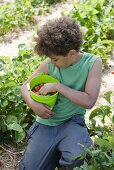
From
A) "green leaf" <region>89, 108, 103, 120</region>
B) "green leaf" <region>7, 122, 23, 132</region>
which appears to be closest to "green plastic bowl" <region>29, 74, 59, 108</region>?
"green leaf" <region>7, 122, 23, 132</region>

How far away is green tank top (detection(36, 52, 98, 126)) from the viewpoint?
2.79 metres

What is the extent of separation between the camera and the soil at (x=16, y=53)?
10.5ft

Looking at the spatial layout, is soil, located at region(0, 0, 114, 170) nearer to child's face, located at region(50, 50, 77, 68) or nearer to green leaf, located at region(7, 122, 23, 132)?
green leaf, located at region(7, 122, 23, 132)

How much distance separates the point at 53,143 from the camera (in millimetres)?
2836

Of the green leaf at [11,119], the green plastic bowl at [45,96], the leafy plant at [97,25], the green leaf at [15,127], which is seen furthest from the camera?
the leafy plant at [97,25]

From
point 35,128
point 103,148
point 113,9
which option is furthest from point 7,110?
point 113,9

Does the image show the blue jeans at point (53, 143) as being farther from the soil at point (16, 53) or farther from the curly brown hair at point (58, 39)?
the curly brown hair at point (58, 39)

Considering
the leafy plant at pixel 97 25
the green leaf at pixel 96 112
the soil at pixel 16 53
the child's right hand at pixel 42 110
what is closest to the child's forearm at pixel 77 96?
the child's right hand at pixel 42 110

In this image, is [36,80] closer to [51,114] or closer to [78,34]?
[51,114]

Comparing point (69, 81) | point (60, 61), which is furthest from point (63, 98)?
point (60, 61)

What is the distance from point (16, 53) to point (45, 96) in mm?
2086

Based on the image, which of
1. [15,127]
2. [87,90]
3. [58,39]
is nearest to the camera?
[58,39]

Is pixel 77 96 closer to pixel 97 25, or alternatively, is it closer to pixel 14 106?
pixel 14 106

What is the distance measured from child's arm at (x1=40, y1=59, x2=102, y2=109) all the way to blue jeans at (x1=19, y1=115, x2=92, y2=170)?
203 mm
